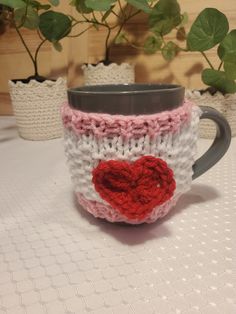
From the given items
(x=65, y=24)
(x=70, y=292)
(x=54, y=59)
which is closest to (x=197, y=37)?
(x=65, y=24)

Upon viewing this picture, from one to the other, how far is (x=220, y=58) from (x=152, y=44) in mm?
146

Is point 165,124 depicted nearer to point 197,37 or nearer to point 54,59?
point 197,37

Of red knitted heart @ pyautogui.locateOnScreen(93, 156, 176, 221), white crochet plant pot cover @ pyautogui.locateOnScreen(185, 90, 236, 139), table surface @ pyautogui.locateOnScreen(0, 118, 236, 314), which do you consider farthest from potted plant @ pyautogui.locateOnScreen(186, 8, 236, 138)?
red knitted heart @ pyautogui.locateOnScreen(93, 156, 176, 221)

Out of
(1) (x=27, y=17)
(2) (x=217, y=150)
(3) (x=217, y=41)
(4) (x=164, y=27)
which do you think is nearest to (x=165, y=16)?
(4) (x=164, y=27)

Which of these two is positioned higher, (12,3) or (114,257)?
(12,3)

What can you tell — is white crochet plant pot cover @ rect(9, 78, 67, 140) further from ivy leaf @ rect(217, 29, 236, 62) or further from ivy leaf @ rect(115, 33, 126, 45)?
ivy leaf @ rect(217, 29, 236, 62)

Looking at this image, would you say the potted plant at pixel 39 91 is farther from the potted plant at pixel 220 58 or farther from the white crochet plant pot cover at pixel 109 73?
the potted plant at pixel 220 58

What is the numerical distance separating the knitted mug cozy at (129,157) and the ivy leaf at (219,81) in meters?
0.28

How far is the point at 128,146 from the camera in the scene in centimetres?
24

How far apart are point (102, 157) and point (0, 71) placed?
638 millimetres

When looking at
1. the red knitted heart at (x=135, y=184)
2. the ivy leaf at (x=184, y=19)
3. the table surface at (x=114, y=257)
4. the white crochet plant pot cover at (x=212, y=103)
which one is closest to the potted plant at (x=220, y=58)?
the white crochet plant pot cover at (x=212, y=103)

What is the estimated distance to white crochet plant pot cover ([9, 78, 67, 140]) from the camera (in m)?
0.56

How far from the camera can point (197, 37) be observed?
507 mm

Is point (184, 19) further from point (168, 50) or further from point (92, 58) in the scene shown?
point (92, 58)
